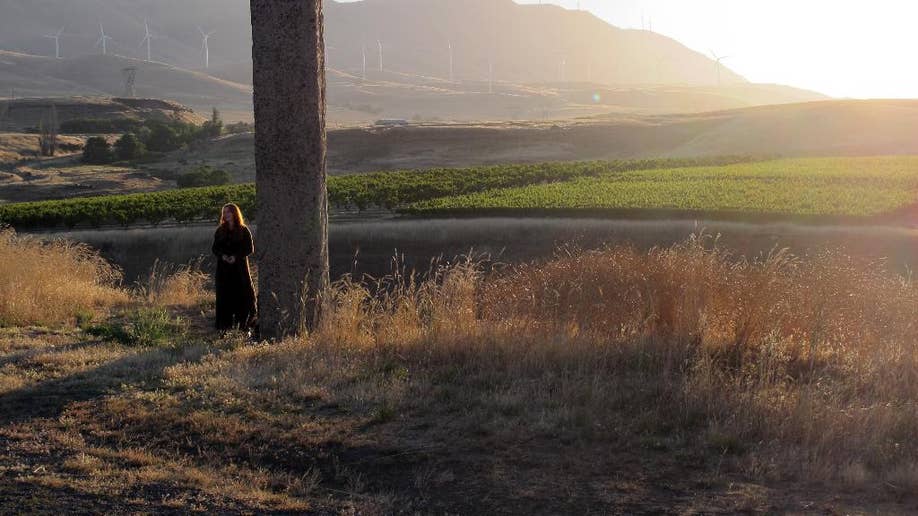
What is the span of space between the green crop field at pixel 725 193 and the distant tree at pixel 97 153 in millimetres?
32110

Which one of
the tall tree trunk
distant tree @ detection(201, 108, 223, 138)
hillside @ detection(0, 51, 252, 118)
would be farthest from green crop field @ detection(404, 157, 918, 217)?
hillside @ detection(0, 51, 252, 118)

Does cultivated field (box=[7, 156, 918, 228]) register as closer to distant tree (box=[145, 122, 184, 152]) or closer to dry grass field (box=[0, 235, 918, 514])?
dry grass field (box=[0, 235, 918, 514])

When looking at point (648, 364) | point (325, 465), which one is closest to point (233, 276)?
point (648, 364)

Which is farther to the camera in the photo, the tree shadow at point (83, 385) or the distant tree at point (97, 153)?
the distant tree at point (97, 153)

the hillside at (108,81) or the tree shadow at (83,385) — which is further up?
the hillside at (108,81)

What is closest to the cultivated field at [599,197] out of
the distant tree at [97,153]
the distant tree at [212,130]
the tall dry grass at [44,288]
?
the tall dry grass at [44,288]

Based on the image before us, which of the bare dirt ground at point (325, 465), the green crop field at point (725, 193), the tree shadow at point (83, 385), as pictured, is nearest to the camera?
the bare dirt ground at point (325, 465)

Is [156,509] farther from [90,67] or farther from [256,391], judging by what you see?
[90,67]

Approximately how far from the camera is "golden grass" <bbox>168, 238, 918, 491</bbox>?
6168 mm

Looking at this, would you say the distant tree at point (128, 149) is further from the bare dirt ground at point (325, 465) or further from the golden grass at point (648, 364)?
the bare dirt ground at point (325, 465)

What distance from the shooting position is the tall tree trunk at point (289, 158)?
Answer: 9.46 m

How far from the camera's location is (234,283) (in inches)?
452

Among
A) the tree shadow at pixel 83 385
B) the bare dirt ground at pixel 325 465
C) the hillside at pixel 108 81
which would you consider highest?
the hillside at pixel 108 81

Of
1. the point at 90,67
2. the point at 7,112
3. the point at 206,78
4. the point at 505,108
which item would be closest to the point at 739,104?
the point at 505,108
